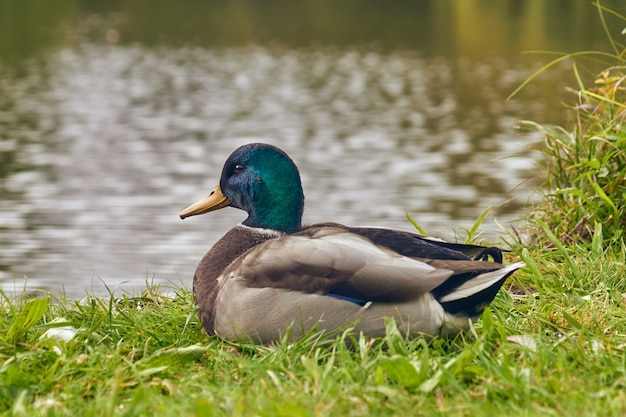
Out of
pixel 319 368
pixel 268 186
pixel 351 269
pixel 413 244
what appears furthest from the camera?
pixel 268 186

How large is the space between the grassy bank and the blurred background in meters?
0.91

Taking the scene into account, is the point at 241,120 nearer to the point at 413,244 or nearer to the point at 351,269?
the point at 413,244

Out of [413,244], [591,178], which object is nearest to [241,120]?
[591,178]

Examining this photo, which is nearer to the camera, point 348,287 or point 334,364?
point 334,364

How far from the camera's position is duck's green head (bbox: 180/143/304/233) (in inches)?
154

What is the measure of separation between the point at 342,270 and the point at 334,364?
0.32 meters

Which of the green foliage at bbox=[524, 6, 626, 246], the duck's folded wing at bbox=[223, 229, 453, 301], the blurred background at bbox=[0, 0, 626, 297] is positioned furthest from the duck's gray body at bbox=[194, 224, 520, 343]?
the green foliage at bbox=[524, 6, 626, 246]

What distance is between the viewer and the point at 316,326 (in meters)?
3.34

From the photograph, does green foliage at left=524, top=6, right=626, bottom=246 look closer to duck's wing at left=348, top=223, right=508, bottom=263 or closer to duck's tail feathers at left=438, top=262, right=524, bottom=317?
duck's wing at left=348, top=223, right=508, bottom=263

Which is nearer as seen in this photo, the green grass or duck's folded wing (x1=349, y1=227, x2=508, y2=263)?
the green grass

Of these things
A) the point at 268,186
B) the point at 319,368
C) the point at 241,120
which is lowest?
the point at 241,120

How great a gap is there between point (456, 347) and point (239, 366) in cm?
72

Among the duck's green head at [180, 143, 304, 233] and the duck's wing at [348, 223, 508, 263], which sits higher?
the duck's green head at [180, 143, 304, 233]

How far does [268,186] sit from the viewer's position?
12.8 ft
